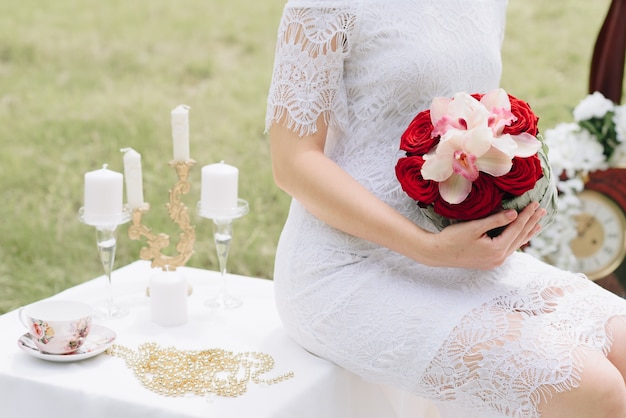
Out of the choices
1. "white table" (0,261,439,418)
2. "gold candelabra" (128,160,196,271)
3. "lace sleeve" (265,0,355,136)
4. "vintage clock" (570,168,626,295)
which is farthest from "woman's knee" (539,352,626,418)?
"vintage clock" (570,168,626,295)

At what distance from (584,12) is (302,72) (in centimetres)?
506

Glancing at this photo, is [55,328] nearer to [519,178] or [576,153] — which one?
[519,178]

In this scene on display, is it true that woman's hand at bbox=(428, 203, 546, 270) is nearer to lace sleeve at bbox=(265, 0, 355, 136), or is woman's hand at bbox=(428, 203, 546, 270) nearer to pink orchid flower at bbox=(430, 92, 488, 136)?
pink orchid flower at bbox=(430, 92, 488, 136)

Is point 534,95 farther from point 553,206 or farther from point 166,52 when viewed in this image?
point 553,206

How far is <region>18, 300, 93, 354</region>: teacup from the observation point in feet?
6.93

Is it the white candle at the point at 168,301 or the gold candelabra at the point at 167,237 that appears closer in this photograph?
the white candle at the point at 168,301

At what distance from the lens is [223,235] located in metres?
2.63

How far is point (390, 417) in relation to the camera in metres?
2.28

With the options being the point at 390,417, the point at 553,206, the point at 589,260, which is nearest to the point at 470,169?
the point at 553,206

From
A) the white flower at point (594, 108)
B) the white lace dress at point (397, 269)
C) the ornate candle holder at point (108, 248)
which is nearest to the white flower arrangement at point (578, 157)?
the white flower at point (594, 108)

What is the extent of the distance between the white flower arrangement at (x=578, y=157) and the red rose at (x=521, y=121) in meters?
1.58

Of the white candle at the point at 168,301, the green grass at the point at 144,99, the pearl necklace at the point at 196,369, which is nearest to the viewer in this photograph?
the pearl necklace at the point at 196,369

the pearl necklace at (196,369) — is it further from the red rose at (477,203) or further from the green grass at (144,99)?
the green grass at (144,99)

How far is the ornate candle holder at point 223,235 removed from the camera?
2551 mm
